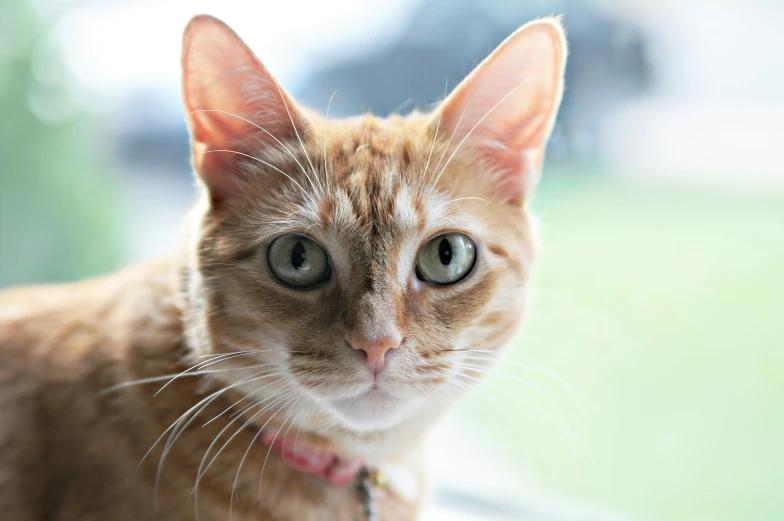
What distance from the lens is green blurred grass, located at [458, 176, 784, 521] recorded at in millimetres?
1550

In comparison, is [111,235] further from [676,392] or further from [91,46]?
[676,392]

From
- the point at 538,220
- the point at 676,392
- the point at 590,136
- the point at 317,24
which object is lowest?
the point at 676,392

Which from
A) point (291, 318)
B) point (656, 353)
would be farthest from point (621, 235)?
point (291, 318)

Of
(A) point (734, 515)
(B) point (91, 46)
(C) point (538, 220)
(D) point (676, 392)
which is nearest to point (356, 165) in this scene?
(C) point (538, 220)

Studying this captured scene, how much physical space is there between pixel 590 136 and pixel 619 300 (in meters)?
Result: 0.40

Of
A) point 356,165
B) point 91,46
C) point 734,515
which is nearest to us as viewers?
point 356,165

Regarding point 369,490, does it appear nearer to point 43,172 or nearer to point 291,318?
point 291,318

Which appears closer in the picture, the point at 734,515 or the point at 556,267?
the point at 734,515

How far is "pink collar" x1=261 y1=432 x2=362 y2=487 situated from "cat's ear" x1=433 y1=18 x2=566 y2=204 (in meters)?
0.60

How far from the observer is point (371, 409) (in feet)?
3.86

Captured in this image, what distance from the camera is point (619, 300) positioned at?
169cm

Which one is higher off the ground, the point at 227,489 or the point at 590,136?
the point at 590,136

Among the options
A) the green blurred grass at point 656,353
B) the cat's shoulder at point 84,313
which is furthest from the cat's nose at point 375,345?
the cat's shoulder at point 84,313

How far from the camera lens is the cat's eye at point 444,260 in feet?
4.08
